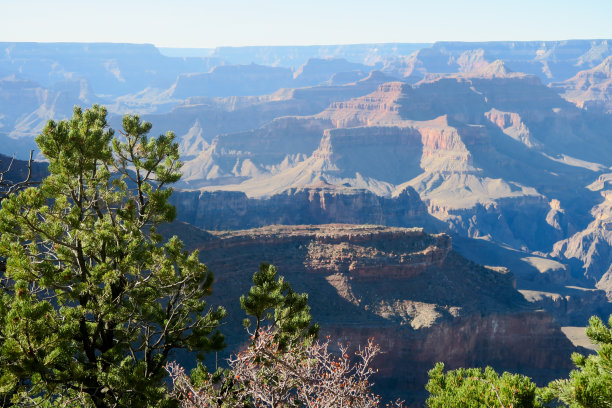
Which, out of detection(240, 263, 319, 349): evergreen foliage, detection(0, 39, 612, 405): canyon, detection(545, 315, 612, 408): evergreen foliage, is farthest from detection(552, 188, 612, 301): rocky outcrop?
detection(545, 315, 612, 408): evergreen foliage

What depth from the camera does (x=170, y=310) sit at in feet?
56.3

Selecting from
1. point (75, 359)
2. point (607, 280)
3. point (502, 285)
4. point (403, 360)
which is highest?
point (75, 359)

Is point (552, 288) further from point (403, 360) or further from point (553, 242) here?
point (403, 360)

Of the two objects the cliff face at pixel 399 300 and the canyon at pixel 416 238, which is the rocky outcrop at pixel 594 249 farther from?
the cliff face at pixel 399 300

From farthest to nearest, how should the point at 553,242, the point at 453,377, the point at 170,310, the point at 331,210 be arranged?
the point at 553,242, the point at 331,210, the point at 453,377, the point at 170,310

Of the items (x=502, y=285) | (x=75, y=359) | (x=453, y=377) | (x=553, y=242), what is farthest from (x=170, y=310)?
(x=553, y=242)

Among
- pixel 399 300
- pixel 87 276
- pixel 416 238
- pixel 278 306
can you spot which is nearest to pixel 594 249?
pixel 416 238

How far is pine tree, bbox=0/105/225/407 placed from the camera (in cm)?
1240

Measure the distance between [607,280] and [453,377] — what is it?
122m

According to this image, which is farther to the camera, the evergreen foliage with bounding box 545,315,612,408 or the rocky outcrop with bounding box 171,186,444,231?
the rocky outcrop with bounding box 171,186,444,231

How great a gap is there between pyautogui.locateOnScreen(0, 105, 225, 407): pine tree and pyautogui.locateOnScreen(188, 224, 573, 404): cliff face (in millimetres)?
33761

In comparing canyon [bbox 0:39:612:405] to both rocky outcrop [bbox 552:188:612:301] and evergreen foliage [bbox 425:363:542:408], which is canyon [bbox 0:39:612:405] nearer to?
rocky outcrop [bbox 552:188:612:301]

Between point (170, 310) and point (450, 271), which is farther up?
point (170, 310)

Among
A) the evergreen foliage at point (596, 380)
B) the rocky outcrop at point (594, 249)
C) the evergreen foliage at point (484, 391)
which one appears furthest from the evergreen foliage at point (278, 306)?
the rocky outcrop at point (594, 249)
